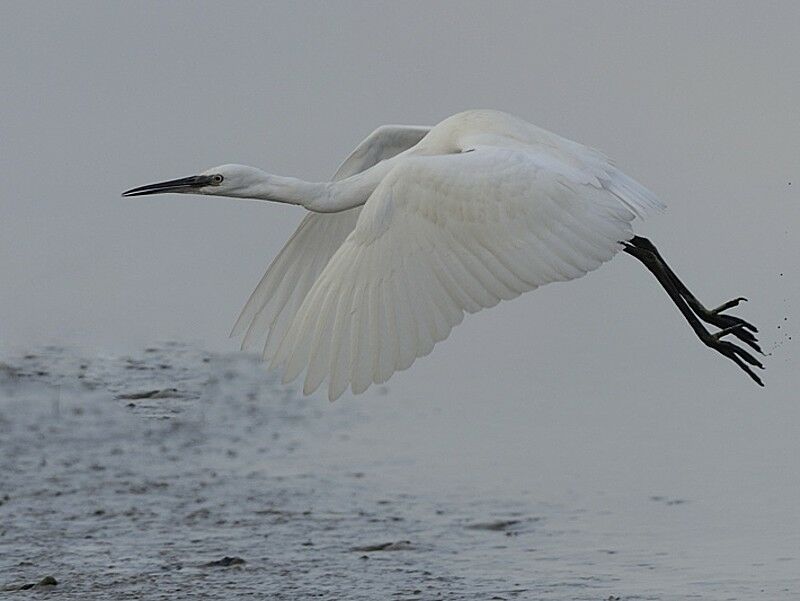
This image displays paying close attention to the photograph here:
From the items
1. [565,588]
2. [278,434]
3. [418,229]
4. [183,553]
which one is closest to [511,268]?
[418,229]

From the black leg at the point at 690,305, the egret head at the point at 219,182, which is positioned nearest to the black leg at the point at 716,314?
the black leg at the point at 690,305

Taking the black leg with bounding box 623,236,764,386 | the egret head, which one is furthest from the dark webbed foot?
the egret head

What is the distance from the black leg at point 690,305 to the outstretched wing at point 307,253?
1165 mm

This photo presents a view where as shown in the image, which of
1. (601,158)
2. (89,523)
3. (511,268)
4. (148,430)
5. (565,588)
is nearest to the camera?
(511,268)

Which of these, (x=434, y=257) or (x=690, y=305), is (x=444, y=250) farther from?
(x=690, y=305)

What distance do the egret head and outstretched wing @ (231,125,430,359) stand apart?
0.58m

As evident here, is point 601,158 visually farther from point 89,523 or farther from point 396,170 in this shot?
point 89,523

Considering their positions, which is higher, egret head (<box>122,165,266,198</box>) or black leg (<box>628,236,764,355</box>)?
egret head (<box>122,165,266,198</box>)

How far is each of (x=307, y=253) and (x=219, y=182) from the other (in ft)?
2.36

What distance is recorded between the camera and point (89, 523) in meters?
11.6

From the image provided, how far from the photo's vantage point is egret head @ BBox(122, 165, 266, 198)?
980 centimetres

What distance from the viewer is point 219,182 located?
984 centimetres

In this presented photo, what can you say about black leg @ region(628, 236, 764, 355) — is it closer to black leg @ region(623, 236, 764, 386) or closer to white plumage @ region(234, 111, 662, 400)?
black leg @ region(623, 236, 764, 386)

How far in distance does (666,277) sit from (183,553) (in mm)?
2863
